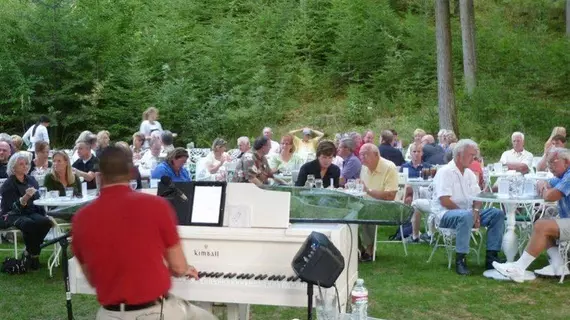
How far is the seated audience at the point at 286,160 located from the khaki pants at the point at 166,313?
657 centimetres

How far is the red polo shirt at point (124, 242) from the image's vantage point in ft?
10.9

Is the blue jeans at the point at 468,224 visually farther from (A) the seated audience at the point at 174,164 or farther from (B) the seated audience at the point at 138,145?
(B) the seated audience at the point at 138,145

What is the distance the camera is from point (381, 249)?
8.48 m

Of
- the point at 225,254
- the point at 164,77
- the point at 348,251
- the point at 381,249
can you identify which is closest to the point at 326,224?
the point at 348,251

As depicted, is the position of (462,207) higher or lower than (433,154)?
lower

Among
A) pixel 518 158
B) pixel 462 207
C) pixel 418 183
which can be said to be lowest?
pixel 462 207

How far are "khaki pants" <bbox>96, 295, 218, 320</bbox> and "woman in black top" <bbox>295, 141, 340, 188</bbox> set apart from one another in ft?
14.5

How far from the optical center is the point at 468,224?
7.26 metres

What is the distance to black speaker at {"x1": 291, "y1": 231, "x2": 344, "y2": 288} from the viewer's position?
3.87 m

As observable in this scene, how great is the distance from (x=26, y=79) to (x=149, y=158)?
8670 mm

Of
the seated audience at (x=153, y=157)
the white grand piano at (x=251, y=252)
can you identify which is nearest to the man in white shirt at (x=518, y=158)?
the seated audience at (x=153, y=157)

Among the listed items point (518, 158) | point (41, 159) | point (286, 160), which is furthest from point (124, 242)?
point (518, 158)

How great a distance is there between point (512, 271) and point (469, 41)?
1047 centimetres

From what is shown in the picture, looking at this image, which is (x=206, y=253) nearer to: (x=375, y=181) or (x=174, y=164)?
(x=174, y=164)
